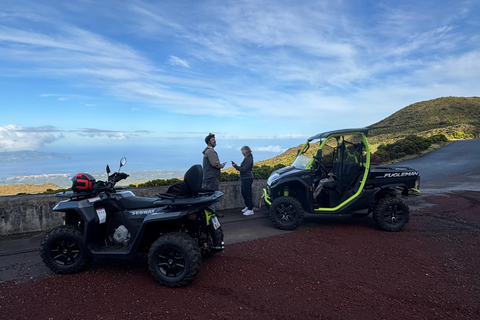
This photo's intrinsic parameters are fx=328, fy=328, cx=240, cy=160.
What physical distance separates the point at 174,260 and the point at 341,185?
4.31m

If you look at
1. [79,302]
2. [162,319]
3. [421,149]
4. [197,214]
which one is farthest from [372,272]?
[421,149]

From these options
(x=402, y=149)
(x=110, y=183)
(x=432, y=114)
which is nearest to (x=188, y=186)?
(x=110, y=183)

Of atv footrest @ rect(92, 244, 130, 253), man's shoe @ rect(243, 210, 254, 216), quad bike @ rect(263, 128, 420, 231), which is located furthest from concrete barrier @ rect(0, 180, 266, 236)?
quad bike @ rect(263, 128, 420, 231)

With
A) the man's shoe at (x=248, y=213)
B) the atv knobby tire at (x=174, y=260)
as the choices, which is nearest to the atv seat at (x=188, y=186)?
the atv knobby tire at (x=174, y=260)

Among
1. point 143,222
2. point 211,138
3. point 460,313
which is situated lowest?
point 460,313

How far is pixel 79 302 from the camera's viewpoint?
3924 mm

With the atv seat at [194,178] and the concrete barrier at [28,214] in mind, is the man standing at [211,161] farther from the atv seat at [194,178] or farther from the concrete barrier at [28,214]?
the concrete barrier at [28,214]

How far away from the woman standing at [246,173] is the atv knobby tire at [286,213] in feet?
4.95

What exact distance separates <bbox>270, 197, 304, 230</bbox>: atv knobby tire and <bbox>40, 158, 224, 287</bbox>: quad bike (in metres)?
2.21

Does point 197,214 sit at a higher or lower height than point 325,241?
higher

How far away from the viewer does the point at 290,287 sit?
4227 millimetres

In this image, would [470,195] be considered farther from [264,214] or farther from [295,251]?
[295,251]

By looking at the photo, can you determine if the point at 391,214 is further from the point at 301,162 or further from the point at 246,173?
the point at 246,173

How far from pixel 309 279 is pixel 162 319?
2.01 metres
